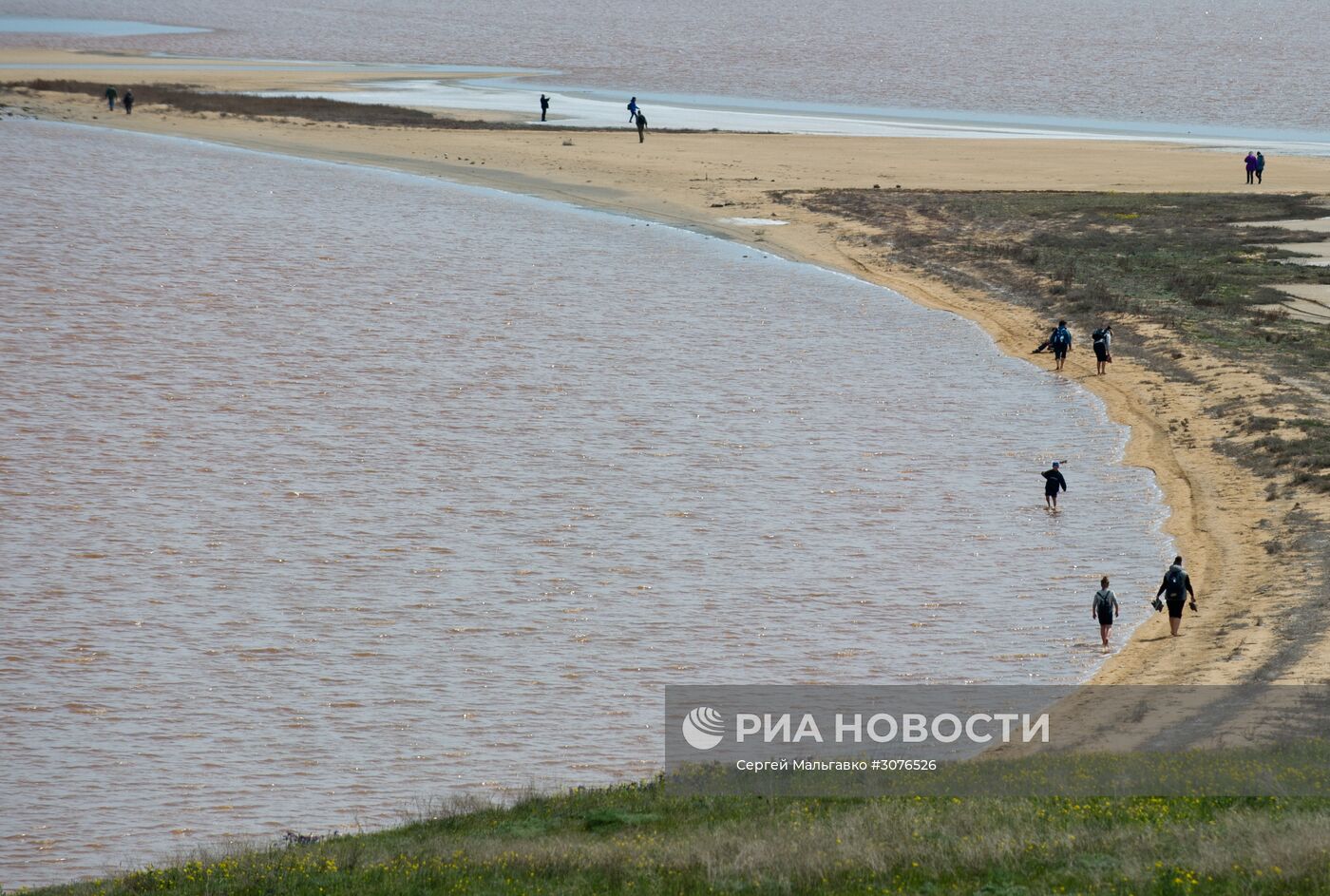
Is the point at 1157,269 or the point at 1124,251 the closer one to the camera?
the point at 1157,269

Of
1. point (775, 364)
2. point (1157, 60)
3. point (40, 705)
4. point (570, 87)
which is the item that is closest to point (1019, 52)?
point (1157, 60)

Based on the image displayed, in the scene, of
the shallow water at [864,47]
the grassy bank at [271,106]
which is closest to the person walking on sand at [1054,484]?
the grassy bank at [271,106]

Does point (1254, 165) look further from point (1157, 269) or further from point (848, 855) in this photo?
point (848, 855)

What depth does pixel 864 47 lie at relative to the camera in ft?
453

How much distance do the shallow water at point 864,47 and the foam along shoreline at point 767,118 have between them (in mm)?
3877

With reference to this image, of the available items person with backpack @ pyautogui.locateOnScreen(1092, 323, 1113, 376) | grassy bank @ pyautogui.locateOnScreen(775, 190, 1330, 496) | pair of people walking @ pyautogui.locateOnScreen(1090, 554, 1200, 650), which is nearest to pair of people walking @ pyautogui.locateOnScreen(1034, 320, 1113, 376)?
person with backpack @ pyautogui.locateOnScreen(1092, 323, 1113, 376)

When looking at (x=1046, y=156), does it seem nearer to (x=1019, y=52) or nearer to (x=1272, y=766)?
(x=1272, y=766)

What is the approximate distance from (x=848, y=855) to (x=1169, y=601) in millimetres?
10526

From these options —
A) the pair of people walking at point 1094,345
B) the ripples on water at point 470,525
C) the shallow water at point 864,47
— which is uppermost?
the shallow water at point 864,47

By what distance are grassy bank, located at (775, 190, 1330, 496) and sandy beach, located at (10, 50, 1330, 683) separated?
66cm

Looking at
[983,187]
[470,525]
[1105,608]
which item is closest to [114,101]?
[983,187]

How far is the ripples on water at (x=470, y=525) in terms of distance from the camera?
19.8 metres

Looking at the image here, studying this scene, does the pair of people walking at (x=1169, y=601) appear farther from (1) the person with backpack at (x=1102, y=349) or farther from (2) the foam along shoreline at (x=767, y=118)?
(2) the foam along shoreline at (x=767, y=118)

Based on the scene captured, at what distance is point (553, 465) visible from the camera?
3216 cm
